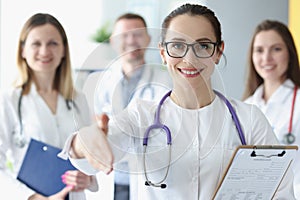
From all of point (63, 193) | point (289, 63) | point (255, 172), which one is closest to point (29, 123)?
point (63, 193)

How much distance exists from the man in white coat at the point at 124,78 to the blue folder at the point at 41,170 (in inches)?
13.7

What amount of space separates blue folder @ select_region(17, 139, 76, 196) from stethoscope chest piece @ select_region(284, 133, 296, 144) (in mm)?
797

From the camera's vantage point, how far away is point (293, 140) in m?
1.85

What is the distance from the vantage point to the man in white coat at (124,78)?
1.09 metres

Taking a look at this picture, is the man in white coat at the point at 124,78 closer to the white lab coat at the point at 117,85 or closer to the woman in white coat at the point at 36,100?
the white lab coat at the point at 117,85

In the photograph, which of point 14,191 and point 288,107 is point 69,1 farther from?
point 14,191

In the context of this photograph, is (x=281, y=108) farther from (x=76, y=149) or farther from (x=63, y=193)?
(x=76, y=149)

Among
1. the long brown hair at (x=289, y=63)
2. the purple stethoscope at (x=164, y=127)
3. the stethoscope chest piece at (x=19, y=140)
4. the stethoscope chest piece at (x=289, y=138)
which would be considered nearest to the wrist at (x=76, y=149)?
the purple stethoscope at (x=164, y=127)

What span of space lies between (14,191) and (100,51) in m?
0.54

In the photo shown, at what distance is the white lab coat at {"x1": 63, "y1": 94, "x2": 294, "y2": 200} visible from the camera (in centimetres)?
109

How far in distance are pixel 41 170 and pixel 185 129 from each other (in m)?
0.51

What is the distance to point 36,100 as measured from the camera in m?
1.74

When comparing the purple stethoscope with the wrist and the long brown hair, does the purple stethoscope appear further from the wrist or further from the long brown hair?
the long brown hair

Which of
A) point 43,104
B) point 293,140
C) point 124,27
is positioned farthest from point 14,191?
point 293,140
